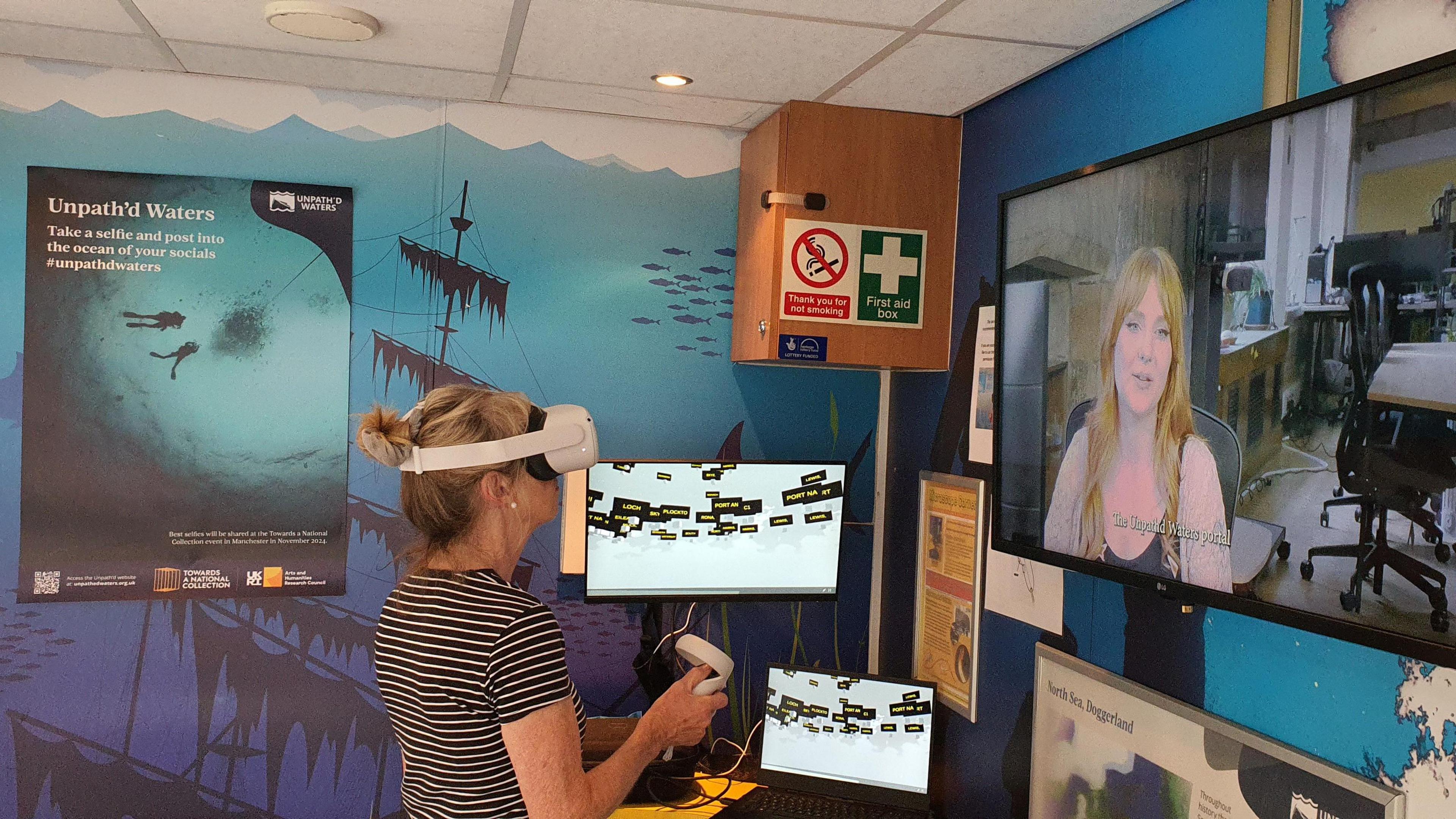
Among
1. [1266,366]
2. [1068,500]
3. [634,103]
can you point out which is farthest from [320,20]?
[1266,366]

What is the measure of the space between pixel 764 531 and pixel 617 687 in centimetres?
67

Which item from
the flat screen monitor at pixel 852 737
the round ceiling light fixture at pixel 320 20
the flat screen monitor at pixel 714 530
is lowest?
the flat screen monitor at pixel 852 737

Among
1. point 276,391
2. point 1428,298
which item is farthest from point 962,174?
point 276,391

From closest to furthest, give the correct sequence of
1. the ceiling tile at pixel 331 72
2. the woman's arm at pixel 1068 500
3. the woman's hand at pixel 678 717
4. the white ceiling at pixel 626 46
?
the woman's arm at pixel 1068 500 < the woman's hand at pixel 678 717 < the white ceiling at pixel 626 46 < the ceiling tile at pixel 331 72

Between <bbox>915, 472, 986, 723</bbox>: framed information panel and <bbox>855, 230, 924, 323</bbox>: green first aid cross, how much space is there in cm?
44

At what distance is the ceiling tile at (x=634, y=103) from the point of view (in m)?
2.55

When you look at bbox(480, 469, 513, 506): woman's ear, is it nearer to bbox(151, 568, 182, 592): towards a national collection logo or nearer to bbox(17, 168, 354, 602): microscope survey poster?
bbox(17, 168, 354, 602): microscope survey poster

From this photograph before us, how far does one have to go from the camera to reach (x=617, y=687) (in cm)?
286

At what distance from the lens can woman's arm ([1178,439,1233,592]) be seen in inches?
55.5

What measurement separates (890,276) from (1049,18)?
85 cm

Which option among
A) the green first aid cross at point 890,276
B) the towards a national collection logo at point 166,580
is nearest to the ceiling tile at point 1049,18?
the green first aid cross at point 890,276

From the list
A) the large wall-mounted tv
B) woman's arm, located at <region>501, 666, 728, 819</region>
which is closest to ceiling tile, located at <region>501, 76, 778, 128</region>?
the large wall-mounted tv

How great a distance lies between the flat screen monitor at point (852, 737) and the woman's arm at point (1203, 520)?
3.73 ft

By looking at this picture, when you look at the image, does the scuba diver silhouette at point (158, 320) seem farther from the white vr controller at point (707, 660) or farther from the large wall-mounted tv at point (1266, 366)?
the large wall-mounted tv at point (1266, 366)
